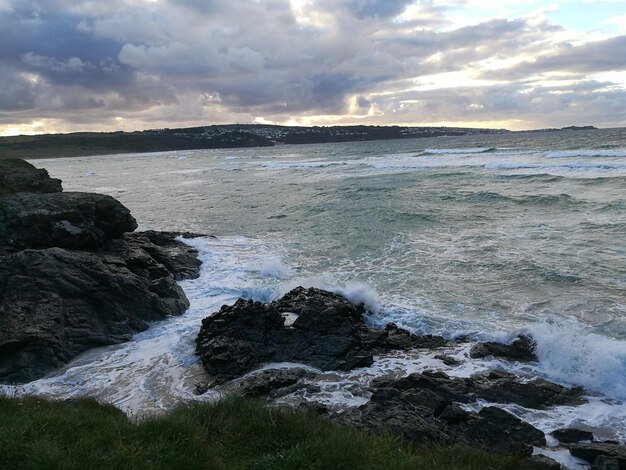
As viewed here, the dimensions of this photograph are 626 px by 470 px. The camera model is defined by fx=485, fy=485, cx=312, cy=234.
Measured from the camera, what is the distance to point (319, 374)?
1005 cm

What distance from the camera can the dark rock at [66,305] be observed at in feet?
34.7

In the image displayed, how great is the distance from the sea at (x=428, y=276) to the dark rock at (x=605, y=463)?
71 cm

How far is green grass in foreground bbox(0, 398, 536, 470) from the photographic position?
16.8ft

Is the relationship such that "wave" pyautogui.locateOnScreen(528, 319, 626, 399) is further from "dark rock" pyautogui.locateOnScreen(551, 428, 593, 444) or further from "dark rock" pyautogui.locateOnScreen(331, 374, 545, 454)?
"dark rock" pyautogui.locateOnScreen(331, 374, 545, 454)

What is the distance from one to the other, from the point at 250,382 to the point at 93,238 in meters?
8.98

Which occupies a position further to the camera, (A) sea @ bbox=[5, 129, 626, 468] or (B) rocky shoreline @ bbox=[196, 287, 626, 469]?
(A) sea @ bbox=[5, 129, 626, 468]

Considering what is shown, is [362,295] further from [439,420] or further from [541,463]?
[541,463]

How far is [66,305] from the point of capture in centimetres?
1202

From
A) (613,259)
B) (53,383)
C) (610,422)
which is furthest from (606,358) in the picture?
(53,383)

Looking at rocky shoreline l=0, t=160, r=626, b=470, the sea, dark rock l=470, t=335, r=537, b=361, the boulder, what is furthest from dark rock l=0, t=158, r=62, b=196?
dark rock l=470, t=335, r=537, b=361

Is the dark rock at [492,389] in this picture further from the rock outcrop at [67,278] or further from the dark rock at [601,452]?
the rock outcrop at [67,278]

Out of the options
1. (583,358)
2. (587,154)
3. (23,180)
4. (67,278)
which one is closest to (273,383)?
(583,358)

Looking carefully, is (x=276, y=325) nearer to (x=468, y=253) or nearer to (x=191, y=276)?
(x=191, y=276)

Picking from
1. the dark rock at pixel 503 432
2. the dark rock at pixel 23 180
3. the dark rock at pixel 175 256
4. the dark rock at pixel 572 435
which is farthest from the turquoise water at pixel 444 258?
the dark rock at pixel 23 180
